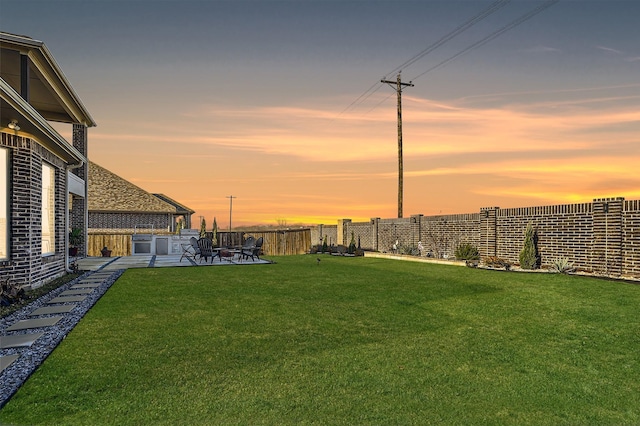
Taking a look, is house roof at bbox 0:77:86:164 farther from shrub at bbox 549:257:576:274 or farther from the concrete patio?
shrub at bbox 549:257:576:274

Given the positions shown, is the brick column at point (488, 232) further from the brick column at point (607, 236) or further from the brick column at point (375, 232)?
the brick column at point (375, 232)

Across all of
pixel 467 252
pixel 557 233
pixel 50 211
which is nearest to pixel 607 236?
pixel 557 233

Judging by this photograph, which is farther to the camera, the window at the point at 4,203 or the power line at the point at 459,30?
the power line at the point at 459,30

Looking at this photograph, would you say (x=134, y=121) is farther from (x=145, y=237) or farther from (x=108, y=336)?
(x=108, y=336)

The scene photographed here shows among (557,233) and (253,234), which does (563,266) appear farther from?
(253,234)

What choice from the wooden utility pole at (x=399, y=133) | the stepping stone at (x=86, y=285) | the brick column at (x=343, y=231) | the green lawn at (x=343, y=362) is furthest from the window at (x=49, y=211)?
the brick column at (x=343, y=231)

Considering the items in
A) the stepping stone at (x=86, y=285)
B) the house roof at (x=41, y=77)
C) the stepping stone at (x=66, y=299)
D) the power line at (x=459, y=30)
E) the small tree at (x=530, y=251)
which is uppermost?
the power line at (x=459, y=30)

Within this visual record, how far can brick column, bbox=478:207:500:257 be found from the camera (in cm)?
1534

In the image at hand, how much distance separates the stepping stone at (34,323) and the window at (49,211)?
6.04 meters

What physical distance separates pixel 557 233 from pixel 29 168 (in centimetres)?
1494

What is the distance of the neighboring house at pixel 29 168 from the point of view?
829cm

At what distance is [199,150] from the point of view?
18.6m

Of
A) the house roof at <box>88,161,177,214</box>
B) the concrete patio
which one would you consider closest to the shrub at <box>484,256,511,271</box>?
the concrete patio

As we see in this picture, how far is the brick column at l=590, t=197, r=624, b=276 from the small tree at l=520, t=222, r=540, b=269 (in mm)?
1764
